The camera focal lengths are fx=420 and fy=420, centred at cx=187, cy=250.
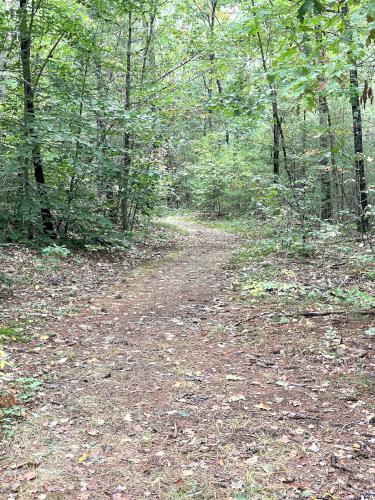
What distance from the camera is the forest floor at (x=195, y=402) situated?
10.1 feet

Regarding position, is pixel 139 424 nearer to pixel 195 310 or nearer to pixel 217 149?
pixel 195 310

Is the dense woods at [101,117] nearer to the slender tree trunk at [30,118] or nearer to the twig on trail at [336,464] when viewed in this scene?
the slender tree trunk at [30,118]

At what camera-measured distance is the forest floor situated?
10.1ft

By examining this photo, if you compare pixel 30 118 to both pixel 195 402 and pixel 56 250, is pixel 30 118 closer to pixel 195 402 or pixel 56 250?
pixel 56 250

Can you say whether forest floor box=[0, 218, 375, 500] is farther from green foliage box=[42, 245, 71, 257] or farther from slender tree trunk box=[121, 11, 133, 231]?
slender tree trunk box=[121, 11, 133, 231]

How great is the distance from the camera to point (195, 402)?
4168 mm

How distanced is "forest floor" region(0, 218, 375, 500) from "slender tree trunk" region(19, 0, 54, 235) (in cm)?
372

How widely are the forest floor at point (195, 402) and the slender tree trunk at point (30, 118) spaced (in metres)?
3.72

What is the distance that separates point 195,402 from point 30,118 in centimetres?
772

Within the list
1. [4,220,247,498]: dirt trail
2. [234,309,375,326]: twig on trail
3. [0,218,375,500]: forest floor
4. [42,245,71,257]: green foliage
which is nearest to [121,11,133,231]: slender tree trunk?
[42,245,71,257]: green foliage

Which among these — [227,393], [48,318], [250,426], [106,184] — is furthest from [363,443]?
[106,184]

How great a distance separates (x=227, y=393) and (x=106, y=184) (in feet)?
29.7

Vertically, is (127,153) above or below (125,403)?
above

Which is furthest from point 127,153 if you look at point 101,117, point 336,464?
point 336,464
